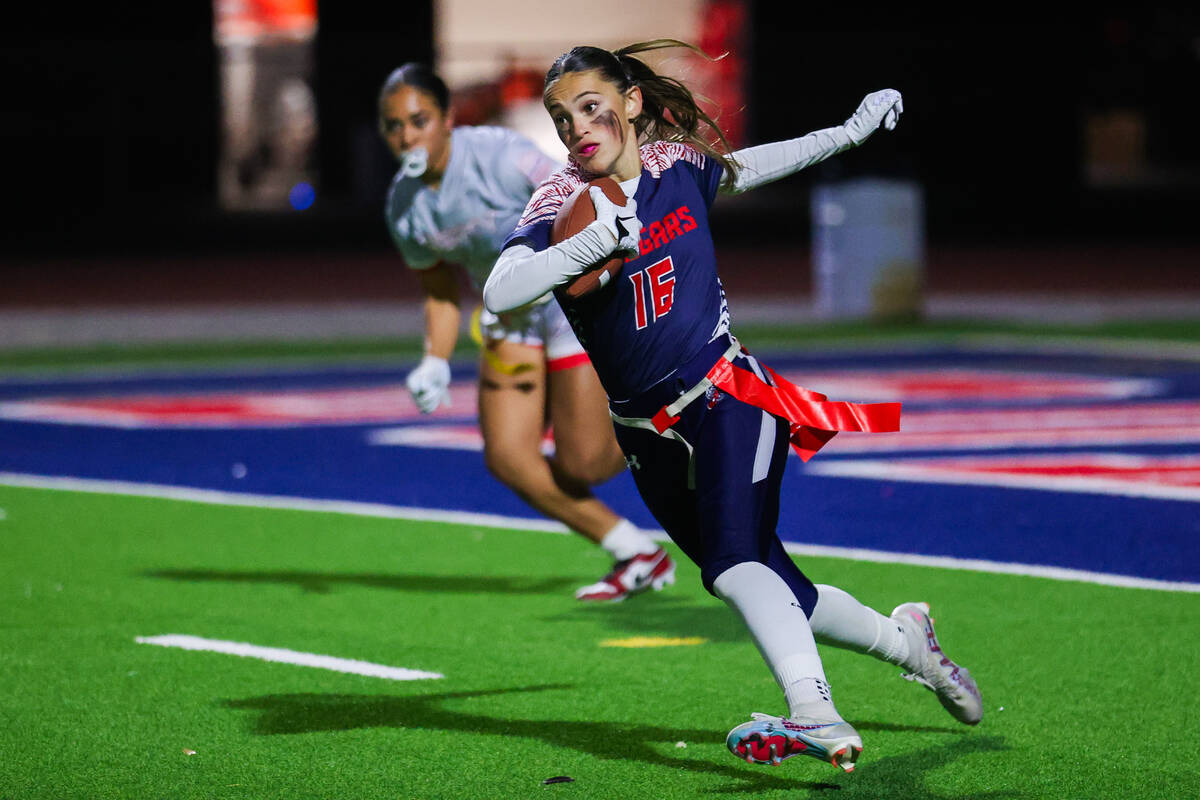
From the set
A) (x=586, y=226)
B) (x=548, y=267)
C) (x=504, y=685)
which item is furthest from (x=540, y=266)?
(x=504, y=685)

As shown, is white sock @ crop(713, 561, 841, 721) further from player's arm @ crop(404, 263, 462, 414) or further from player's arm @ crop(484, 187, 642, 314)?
player's arm @ crop(404, 263, 462, 414)

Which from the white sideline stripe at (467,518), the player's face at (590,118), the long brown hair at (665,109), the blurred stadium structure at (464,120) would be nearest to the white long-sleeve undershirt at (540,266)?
the player's face at (590,118)

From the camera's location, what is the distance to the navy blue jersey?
482 centimetres

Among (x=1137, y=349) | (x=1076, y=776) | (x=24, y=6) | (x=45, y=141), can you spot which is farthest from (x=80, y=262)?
(x=1076, y=776)

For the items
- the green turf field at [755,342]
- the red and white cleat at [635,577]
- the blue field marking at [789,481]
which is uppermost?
the red and white cleat at [635,577]

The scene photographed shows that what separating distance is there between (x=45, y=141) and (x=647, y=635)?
20673mm

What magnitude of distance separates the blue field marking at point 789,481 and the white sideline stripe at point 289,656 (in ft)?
8.85

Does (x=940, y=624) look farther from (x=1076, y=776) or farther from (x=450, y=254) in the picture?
(x=450, y=254)

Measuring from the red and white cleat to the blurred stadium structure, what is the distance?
53.7 feet

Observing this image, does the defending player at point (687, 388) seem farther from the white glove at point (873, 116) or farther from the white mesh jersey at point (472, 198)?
the white mesh jersey at point (472, 198)

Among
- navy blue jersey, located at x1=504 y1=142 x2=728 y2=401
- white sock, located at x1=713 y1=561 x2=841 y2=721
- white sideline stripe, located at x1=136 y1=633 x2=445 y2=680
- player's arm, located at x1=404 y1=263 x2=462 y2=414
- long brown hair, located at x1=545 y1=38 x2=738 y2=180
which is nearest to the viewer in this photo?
white sock, located at x1=713 y1=561 x2=841 y2=721

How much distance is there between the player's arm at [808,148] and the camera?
17.6 ft

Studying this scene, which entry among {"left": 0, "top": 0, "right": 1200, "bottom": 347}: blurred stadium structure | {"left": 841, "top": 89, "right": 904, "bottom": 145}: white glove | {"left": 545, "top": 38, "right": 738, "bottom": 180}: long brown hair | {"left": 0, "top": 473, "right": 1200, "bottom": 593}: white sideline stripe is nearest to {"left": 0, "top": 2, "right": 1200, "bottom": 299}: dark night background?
{"left": 0, "top": 0, "right": 1200, "bottom": 347}: blurred stadium structure

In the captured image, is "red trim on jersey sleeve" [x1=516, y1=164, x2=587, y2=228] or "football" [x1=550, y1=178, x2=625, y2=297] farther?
"red trim on jersey sleeve" [x1=516, y1=164, x2=587, y2=228]
